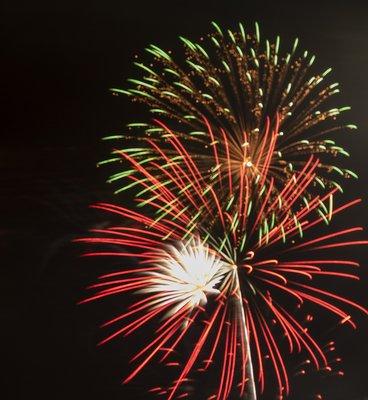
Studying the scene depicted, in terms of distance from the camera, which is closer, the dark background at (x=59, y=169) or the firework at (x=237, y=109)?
the dark background at (x=59, y=169)

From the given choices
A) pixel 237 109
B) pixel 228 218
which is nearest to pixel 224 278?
pixel 228 218

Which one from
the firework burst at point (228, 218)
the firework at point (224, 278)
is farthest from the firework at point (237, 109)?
the firework at point (224, 278)

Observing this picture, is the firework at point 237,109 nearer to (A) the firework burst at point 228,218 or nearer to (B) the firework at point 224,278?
(A) the firework burst at point 228,218

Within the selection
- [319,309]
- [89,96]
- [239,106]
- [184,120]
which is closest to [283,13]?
[239,106]

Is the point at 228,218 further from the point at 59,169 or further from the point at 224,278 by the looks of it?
the point at 59,169

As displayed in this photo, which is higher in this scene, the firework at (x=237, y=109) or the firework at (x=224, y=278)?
the firework at (x=237, y=109)

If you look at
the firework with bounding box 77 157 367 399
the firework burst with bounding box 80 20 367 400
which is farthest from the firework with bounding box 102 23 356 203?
the firework with bounding box 77 157 367 399

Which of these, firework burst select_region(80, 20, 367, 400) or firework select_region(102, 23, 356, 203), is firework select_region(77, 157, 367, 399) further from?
firework select_region(102, 23, 356, 203)
